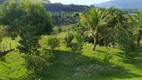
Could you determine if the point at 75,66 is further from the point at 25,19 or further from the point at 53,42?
the point at 25,19

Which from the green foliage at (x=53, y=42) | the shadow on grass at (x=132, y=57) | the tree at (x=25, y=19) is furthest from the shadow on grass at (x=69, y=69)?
the tree at (x=25, y=19)

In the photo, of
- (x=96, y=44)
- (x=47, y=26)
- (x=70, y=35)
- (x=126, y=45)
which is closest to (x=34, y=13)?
(x=47, y=26)

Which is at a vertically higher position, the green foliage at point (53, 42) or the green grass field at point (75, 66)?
the green foliage at point (53, 42)

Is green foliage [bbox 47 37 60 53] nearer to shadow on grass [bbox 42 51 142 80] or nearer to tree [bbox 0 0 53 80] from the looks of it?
shadow on grass [bbox 42 51 142 80]

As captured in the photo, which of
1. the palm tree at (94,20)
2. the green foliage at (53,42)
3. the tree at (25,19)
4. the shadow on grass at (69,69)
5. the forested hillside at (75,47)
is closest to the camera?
the shadow on grass at (69,69)

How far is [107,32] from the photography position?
140 ft

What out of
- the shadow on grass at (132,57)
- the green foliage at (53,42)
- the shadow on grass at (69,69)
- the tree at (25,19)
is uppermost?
the tree at (25,19)

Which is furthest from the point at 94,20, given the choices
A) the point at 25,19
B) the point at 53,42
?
→ the point at 25,19

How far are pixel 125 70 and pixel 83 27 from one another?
42.5 feet

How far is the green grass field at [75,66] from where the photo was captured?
33.4 m

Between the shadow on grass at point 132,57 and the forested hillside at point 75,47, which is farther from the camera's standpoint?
the shadow on grass at point 132,57

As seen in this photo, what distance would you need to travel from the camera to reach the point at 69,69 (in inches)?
1410

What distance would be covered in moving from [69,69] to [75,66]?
48.5 inches

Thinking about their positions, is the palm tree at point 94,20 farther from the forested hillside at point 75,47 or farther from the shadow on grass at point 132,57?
the shadow on grass at point 132,57
